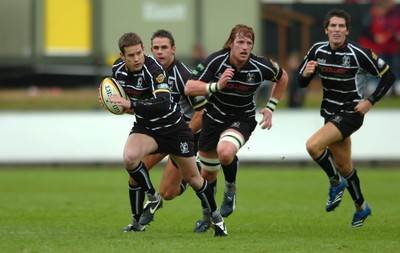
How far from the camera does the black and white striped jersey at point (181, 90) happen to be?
510 inches

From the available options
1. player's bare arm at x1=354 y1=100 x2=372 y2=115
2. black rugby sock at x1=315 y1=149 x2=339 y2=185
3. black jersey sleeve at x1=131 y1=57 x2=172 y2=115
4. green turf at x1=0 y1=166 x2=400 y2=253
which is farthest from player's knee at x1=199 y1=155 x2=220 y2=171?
player's bare arm at x1=354 y1=100 x2=372 y2=115

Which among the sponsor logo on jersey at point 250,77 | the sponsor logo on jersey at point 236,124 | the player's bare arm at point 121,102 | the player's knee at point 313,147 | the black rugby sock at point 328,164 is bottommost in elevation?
the black rugby sock at point 328,164

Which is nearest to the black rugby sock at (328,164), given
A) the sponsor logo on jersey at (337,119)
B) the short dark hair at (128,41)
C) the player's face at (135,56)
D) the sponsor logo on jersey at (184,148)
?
the sponsor logo on jersey at (337,119)

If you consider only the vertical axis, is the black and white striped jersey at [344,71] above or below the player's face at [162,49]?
below

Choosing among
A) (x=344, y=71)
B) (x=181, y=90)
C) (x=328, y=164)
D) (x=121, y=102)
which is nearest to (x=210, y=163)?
(x=181, y=90)

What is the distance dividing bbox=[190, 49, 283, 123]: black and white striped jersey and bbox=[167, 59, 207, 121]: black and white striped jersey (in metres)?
0.33

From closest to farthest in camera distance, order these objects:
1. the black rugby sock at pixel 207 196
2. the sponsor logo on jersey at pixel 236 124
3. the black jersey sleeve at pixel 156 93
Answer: the black jersey sleeve at pixel 156 93 → the black rugby sock at pixel 207 196 → the sponsor logo on jersey at pixel 236 124

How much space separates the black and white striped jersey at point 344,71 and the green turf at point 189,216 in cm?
154

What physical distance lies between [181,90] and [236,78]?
764 mm

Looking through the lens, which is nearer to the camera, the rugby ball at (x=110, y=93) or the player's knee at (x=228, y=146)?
the rugby ball at (x=110, y=93)

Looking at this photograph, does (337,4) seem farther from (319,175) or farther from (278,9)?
(319,175)

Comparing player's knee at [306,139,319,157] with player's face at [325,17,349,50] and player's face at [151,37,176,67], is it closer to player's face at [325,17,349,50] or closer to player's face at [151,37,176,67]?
player's face at [325,17,349,50]

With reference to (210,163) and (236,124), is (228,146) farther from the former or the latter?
(210,163)

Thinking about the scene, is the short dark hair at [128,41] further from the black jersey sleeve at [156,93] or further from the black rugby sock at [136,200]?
the black rugby sock at [136,200]
